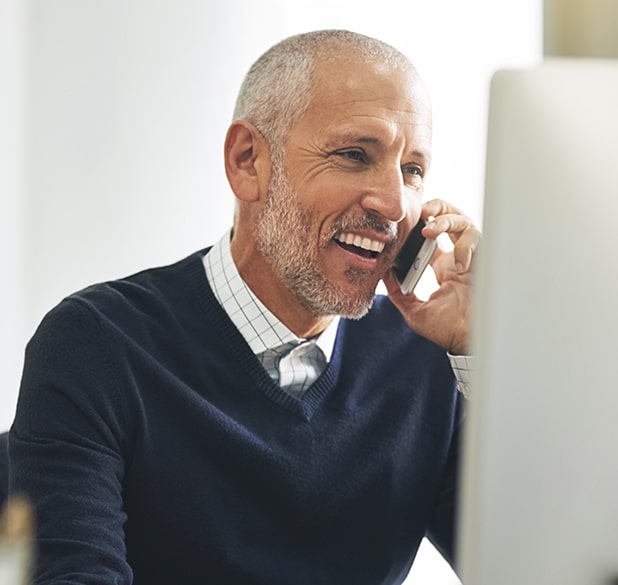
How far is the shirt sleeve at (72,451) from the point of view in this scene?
1.10 meters

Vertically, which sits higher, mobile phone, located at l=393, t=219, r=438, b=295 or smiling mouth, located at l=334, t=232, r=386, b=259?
smiling mouth, located at l=334, t=232, r=386, b=259

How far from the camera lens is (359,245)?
58.6 inches

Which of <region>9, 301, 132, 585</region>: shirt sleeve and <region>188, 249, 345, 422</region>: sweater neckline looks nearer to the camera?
<region>9, 301, 132, 585</region>: shirt sleeve

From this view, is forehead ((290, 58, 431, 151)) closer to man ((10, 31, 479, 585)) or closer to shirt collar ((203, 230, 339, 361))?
man ((10, 31, 479, 585))

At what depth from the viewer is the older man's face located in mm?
1458

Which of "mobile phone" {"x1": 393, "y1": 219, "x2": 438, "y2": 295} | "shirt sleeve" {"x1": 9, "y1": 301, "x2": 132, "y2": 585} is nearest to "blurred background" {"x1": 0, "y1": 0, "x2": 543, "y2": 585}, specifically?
"mobile phone" {"x1": 393, "y1": 219, "x2": 438, "y2": 295}

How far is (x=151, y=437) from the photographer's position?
1.30m

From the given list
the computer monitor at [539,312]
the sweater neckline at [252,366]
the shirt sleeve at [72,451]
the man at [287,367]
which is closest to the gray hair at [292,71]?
the man at [287,367]

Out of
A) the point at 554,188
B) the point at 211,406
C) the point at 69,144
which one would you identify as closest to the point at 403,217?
the point at 211,406

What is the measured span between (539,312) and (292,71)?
967 mm

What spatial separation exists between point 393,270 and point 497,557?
0.99m

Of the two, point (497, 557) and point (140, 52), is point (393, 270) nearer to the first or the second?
point (497, 557)

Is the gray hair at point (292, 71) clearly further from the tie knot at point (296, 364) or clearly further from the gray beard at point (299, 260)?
the tie knot at point (296, 364)

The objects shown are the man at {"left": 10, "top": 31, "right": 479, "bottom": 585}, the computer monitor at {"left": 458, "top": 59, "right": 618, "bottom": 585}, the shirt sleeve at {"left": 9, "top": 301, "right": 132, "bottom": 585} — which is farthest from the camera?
the man at {"left": 10, "top": 31, "right": 479, "bottom": 585}
